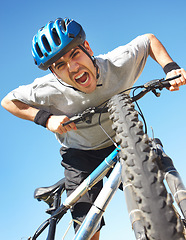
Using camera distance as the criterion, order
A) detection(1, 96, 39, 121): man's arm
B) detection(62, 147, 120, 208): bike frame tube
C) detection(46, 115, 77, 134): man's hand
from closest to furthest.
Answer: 1. detection(46, 115, 77, 134): man's hand
2. detection(62, 147, 120, 208): bike frame tube
3. detection(1, 96, 39, 121): man's arm

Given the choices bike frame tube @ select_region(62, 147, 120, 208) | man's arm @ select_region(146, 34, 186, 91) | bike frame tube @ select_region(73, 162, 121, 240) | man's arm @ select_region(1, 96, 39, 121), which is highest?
man's arm @ select_region(1, 96, 39, 121)

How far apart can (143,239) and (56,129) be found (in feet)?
4.29

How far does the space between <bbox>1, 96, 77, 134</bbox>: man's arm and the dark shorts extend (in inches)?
27.5

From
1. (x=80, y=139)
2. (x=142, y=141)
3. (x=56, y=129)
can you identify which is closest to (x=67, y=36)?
(x=56, y=129)

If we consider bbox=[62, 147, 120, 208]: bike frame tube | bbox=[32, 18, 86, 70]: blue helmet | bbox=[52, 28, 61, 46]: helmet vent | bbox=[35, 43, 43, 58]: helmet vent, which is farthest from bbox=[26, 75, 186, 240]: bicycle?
bbox=[35, 43, 43, 58]: helmet vent

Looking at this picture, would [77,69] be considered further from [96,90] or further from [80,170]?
[80,170]

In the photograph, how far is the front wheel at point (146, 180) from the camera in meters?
1.42

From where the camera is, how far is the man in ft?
8.36

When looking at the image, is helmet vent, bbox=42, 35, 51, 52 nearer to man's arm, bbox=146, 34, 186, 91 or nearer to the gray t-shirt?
the gray t-shirt

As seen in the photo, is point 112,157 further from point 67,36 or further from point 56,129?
point 67,36

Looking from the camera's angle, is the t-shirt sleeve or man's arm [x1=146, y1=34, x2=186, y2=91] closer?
man's arm [x1=146, y1=34, x2=186, y2=91]

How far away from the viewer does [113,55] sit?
9.61ft

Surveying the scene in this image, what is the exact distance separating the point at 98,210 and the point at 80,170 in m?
0.78

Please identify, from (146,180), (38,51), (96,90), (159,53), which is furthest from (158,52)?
(146,180)
